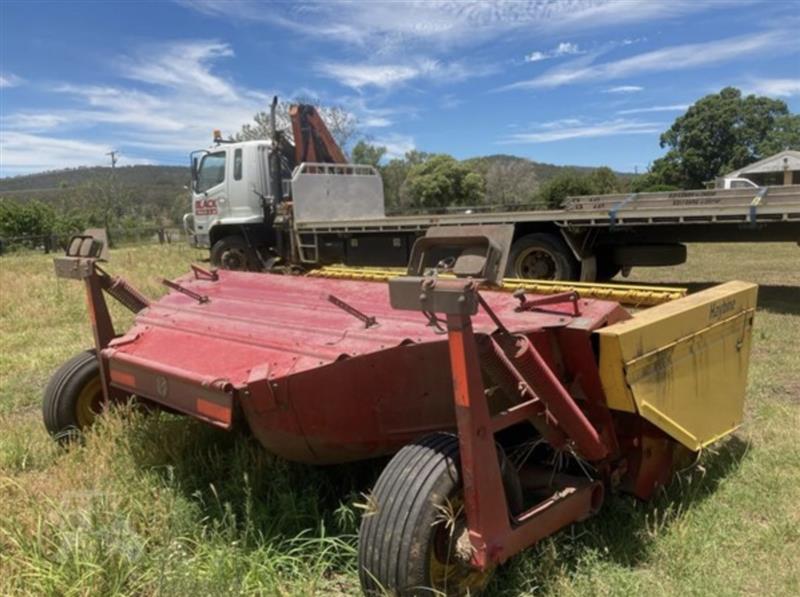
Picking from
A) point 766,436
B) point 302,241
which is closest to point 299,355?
point 766,436

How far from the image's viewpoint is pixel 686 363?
9.55 ft

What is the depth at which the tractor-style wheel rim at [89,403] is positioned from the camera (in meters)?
3.72

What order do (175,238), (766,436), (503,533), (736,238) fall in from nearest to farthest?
1. (503,533)
2. (766,436)
3. (736,238)
4. (175,238)

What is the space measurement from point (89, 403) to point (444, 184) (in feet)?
118

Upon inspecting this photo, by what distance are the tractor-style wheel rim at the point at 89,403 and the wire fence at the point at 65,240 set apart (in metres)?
27.4

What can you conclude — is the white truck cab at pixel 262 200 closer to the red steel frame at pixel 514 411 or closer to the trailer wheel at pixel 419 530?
the red steel frame at pixel 514 411

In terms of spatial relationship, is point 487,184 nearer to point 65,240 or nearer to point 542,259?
point 65,240

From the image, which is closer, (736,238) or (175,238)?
(736,238)

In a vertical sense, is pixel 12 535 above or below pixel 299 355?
below

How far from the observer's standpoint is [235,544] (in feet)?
8.40

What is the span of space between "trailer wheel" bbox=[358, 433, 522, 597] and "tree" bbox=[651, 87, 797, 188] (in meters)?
59.3

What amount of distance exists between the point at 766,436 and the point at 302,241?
935cm

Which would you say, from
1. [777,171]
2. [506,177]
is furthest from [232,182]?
[777,171]

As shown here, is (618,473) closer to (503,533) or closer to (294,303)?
(503,533)
